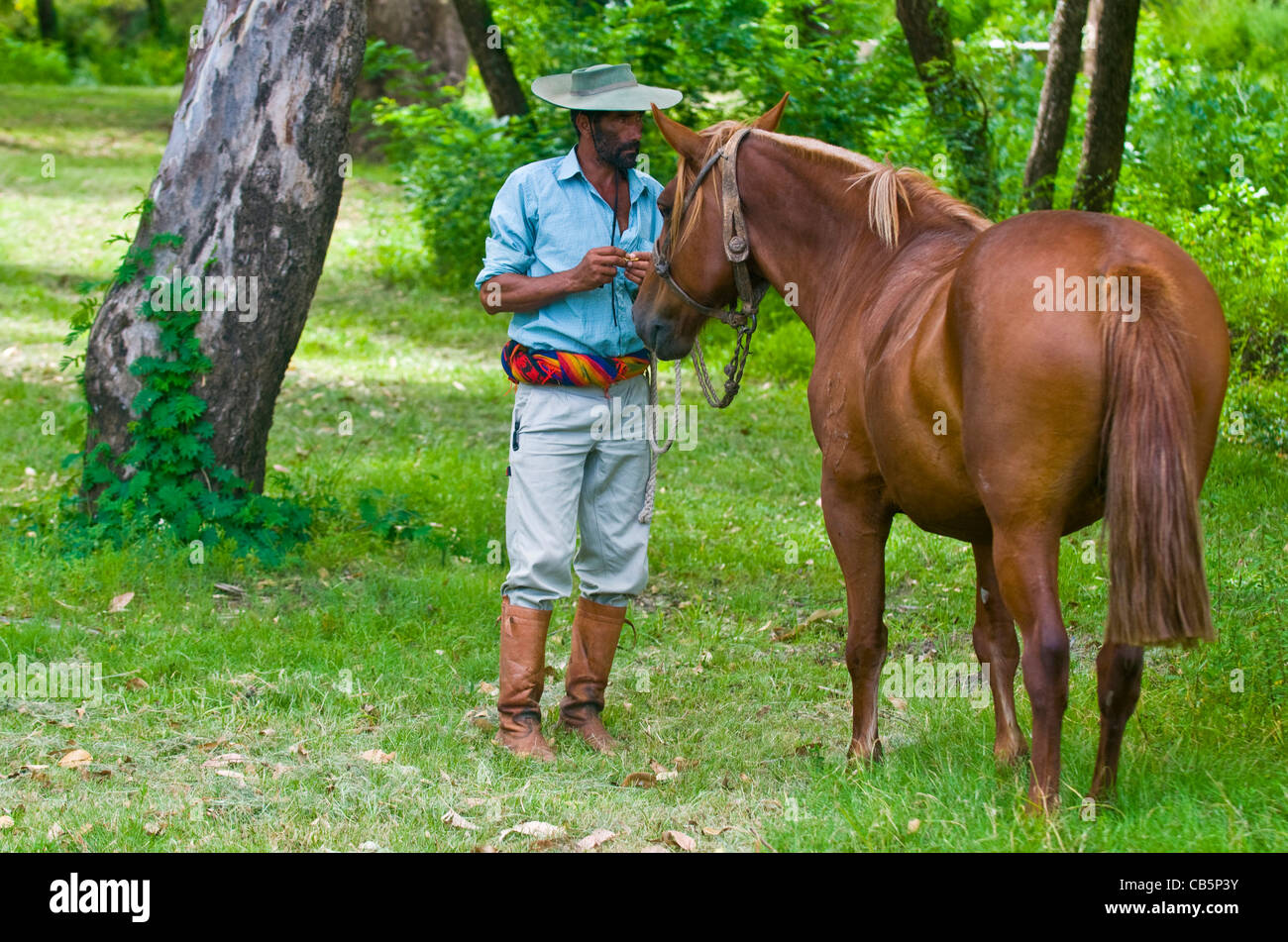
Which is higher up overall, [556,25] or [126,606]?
[556,25]

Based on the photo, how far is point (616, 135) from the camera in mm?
4738

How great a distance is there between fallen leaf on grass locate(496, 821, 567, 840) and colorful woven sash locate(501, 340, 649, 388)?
5.22ft

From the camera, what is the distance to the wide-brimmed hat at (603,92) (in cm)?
464

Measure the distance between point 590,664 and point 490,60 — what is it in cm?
1033

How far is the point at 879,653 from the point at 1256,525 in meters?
3.35

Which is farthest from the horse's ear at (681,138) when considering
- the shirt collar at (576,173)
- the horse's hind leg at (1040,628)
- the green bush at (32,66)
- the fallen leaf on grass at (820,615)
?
the green bush at (32,66)

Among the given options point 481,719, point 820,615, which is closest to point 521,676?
point 481,719

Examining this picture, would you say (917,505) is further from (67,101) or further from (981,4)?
(67,101)

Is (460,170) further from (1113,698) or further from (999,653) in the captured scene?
(1113,698)

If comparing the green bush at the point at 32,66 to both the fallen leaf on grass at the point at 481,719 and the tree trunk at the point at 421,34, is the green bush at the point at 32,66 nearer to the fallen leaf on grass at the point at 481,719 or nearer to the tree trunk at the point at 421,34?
the tree trunk at the point at 421,34

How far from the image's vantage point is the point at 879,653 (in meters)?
4.53

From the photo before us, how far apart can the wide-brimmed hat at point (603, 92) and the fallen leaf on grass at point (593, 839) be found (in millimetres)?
2432

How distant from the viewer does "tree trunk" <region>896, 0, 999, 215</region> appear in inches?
433
